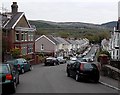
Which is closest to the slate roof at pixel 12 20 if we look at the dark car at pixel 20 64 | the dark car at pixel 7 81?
the dark car at pixel 20 64

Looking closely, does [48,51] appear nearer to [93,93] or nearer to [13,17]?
[13,17]

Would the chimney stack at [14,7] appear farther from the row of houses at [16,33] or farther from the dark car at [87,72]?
the dark car at [87,72]

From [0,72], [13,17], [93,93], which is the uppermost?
[13,17]

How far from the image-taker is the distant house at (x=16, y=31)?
164 ft

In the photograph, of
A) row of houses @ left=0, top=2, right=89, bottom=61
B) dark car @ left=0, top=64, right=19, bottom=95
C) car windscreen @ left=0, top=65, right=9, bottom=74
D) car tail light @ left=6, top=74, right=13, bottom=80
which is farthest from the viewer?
row of houses @ left=0, top=2, right=89, bottom=61

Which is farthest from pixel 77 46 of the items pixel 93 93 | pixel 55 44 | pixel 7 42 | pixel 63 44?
pixel 93 93

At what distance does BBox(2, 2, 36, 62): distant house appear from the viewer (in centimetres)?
5003

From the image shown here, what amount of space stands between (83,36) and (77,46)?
191ft

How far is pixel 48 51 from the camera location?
84688 mm

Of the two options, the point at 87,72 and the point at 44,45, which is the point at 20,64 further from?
the point at 44,45

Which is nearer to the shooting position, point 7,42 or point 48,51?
point 7,42

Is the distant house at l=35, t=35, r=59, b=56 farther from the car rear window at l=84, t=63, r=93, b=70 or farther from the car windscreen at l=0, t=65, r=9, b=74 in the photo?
the car windscreen at l=0, t=65, r=9, b=74

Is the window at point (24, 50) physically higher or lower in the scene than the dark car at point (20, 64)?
higher

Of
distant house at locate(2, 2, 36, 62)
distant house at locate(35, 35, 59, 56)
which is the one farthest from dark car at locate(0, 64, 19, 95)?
distant house at locate(35, 35, 59, 56)
